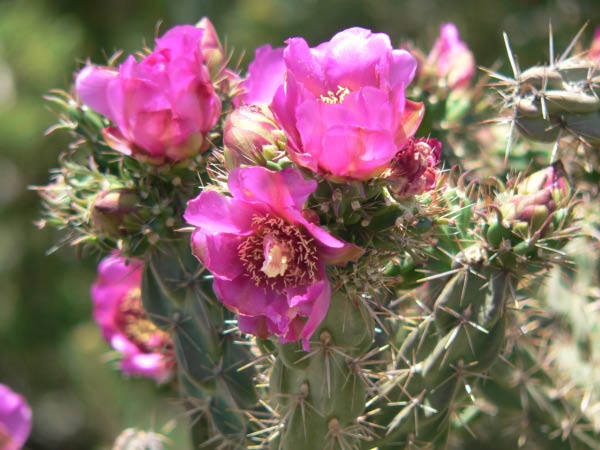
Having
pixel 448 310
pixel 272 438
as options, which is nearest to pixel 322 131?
pixel 448 310

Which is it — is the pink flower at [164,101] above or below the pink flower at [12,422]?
above

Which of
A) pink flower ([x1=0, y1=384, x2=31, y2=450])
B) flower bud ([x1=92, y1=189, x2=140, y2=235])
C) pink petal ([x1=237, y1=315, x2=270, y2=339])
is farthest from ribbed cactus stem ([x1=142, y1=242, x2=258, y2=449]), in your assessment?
pink flower ([x1=0, y1=384, x2=31, y2=450])

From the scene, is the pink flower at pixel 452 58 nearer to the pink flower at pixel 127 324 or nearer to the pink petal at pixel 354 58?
the pink petal at pixel 354 58

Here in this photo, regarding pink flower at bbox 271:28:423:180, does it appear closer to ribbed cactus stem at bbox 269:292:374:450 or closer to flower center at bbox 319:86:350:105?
flower center at bbox 319:86:350:105

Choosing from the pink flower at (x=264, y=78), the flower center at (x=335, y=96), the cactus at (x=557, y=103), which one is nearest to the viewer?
the flower center at (x=335, y=96)

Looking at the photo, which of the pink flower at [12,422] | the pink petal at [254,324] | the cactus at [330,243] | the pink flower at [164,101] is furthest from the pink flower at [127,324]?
the pink petal at [254,324]

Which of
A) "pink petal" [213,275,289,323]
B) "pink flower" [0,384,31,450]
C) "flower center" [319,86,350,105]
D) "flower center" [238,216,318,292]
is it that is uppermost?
"flower center" [319,86,350,105]

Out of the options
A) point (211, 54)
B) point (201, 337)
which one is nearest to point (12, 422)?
point (201, 337)
